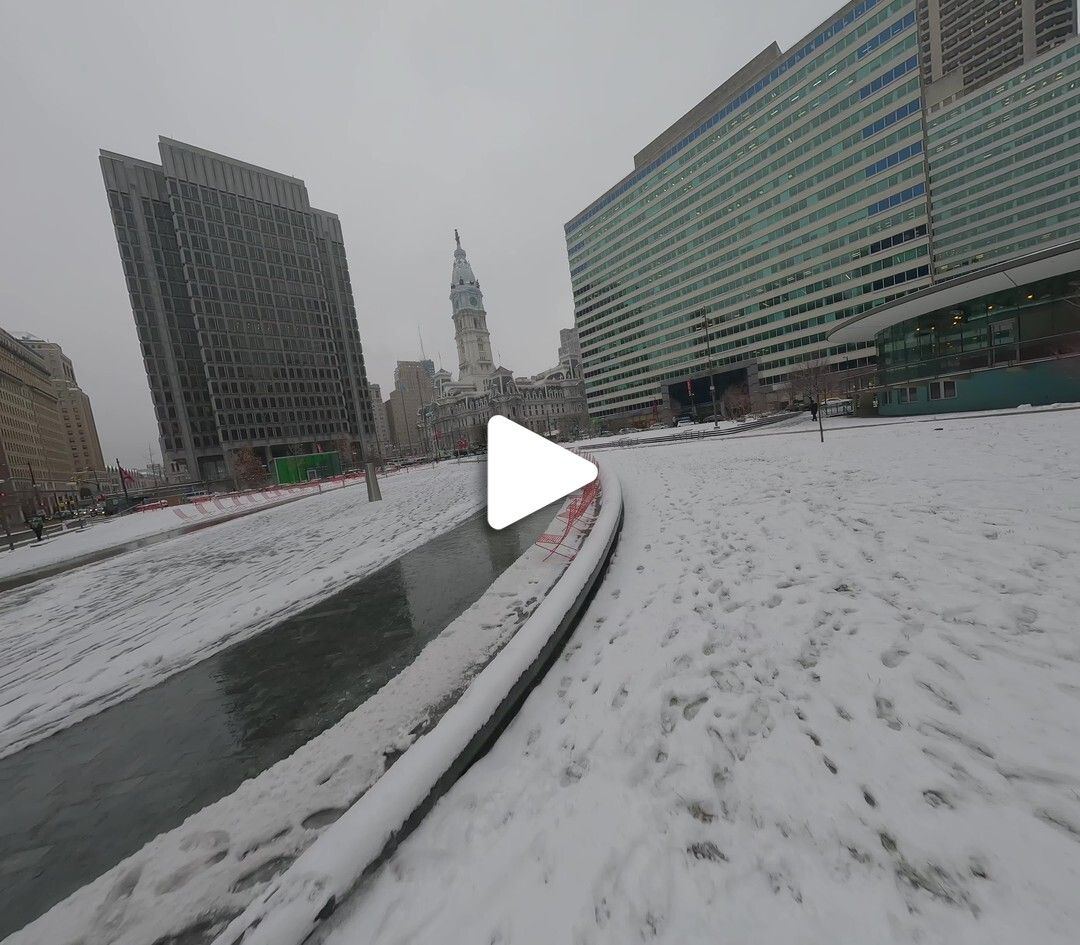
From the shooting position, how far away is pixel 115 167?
277ft

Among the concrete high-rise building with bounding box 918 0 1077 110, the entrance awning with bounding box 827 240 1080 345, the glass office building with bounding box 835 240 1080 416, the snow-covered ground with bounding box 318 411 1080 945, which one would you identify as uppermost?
the concrete high-rise building with bounding box 918 0 1077 110

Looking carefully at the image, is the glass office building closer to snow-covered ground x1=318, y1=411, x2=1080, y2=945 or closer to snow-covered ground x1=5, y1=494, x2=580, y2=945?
snow-covered ground x1=318, y1=411, x2=1080, y2=945

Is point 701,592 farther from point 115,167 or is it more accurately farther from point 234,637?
point 115,167

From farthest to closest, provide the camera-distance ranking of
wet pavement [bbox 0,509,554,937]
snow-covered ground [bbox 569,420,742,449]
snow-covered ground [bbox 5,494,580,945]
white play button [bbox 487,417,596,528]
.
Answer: snow-covered ground [bbox 569,420,742,449]
white play button [bbox 487,417,596,528]
wet pavement [bbox 0,509,554,937]
snow-covered ground [bbox 5,494,580,945]

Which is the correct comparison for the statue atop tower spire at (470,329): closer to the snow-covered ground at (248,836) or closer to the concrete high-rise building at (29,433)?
the concrete high-rise building at (29,433)

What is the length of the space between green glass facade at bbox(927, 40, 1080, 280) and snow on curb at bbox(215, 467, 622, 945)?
106m

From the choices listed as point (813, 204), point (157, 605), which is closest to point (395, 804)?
point (157, 605)

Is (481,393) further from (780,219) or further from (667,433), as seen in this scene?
(667,433)

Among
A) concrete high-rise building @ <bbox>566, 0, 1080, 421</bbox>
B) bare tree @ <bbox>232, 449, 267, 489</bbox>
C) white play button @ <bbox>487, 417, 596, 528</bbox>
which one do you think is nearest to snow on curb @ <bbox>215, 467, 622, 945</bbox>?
white play button @ <bbox>487, 417, 596, 528</bbox>

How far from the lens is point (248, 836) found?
2.64 meters

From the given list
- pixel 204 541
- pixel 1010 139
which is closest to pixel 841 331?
pixel 204 541

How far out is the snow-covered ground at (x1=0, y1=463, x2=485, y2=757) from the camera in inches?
197

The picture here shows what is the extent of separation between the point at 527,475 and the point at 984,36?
181m

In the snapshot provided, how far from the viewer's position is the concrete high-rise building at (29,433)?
67438 millimetres
